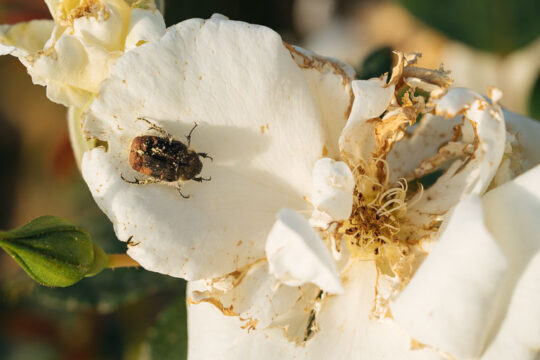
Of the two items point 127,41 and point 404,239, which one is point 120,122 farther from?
point 404,239

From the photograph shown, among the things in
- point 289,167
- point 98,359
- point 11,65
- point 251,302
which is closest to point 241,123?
point 289,167

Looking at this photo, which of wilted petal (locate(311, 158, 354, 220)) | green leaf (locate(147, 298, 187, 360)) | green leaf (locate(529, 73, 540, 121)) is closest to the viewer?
wilted petal (locate(311, 158, 354, 220))

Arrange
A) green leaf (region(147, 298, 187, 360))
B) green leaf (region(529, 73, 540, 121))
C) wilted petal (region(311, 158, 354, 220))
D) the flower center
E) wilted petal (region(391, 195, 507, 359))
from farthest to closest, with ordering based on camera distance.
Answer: green leaf (region(529, 73, 540, 121)), green leaf (region(147, 298, 187, 360)), the flower center, wilted petal (region(311, 158, 354, 220)), wilted petal (region(391, 195, 507, 359))

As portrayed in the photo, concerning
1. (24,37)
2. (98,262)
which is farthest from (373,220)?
(24,37)

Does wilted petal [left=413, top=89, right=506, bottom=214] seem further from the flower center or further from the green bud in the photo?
the green bud

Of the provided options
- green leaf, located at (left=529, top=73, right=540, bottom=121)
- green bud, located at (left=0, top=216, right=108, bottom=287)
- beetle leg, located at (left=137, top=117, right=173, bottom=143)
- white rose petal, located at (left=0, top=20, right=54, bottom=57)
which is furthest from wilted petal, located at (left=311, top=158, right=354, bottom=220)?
green leaf, located at (left=529, top=73, right=540, bottom=121)

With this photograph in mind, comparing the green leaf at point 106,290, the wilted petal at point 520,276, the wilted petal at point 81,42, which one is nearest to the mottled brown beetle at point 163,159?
the wilted petal at point 81,42
